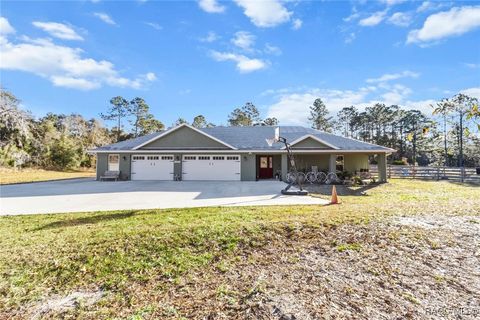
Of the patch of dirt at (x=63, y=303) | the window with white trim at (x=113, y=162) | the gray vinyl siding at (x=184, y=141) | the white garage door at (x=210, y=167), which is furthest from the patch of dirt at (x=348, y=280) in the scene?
the window with white trim at (x=113, y=162)

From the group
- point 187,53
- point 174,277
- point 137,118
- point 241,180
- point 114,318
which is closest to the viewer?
point 114,318

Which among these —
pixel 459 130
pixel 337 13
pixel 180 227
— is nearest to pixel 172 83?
pixel 337 13

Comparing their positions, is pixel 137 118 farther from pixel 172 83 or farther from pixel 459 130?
pixel 459 130

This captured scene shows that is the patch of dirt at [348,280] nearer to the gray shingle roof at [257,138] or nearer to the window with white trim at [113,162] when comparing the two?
the gray shingle roof at [257,138]

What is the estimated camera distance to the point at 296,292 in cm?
325

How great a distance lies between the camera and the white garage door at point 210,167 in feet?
58.7

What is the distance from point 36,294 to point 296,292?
3428 millimetres

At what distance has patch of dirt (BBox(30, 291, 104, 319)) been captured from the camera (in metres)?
3.00

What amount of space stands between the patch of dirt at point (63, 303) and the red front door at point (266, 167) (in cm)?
1688

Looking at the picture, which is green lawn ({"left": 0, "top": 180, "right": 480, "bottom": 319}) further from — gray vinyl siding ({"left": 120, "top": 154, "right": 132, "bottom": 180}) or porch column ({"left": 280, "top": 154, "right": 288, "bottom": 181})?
gray vinyl siding ({"left": 120, "top": 154, "right": 132, "bottom": 180})

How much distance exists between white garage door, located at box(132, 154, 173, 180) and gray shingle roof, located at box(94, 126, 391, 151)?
1.19m

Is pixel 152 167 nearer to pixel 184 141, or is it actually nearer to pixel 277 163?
pixel 184 141

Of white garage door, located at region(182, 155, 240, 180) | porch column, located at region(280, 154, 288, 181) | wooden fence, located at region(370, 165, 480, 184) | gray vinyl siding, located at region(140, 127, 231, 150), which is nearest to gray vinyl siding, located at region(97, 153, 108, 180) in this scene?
gray vinyl siding, located at region(140, 127, 231, 150)

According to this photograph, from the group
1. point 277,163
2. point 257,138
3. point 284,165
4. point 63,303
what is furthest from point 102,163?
point 63,303
